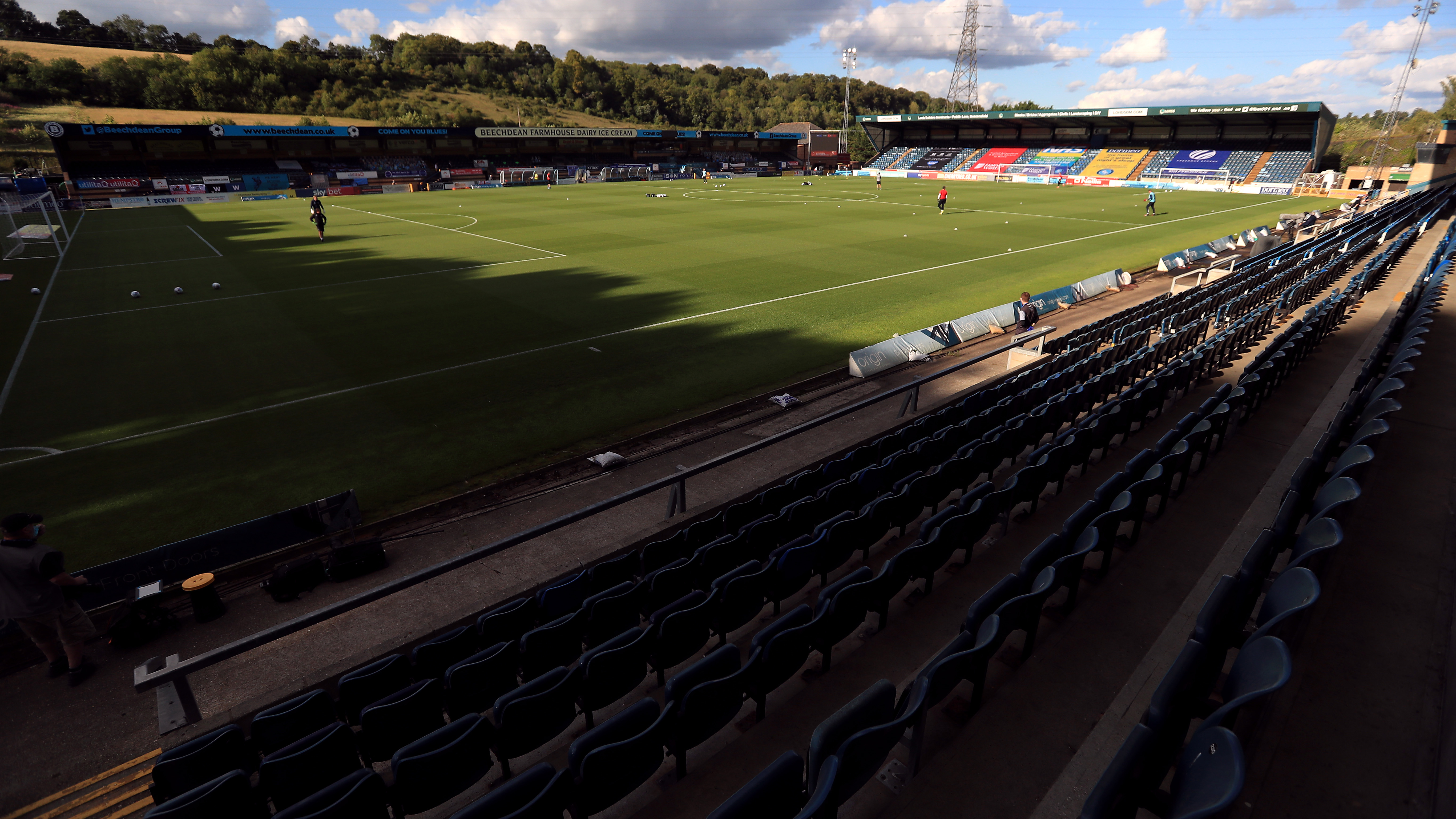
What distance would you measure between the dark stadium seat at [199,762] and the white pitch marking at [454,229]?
24923 millimetres

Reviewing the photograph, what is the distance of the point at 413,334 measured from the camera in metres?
17.2

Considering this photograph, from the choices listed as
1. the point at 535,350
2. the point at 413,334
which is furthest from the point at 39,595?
the point at 413,334

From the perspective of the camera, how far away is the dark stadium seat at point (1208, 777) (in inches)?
94.1

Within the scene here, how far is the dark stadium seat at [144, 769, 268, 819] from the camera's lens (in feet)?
11.2

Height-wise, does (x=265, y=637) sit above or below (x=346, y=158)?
below

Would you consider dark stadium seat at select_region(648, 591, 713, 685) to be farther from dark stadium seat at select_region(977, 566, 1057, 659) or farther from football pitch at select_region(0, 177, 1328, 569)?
football pitch at select_region(0, 177, 1328, 569)

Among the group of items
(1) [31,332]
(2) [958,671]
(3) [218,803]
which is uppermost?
(2) [958,671]

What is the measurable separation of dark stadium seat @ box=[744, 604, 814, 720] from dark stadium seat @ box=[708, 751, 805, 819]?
94 cm

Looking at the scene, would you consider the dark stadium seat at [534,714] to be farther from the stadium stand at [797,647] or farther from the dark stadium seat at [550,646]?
the dark stadium seat at [550,646]

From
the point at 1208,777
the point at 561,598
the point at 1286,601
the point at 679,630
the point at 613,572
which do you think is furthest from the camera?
the point at 613,572

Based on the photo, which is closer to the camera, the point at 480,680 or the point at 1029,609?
the point at 1029,609

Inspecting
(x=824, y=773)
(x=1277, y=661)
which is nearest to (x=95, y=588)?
(x=824, y=773)

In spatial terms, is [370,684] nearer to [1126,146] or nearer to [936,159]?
[1126,146]

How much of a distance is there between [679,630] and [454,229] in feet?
114
